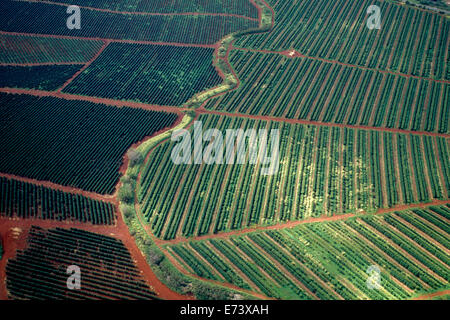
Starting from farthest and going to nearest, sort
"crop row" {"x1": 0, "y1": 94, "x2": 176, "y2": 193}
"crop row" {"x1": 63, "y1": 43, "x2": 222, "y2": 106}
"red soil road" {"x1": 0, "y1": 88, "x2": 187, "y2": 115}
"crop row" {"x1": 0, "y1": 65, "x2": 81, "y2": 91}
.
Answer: "crop row" {"x1": 0, "y1": 65, "x2": 81, "y2": 91}
"crop row" {"x1": 63, "y1": 43, "x2": 222, "y2": 106}
"red soil road" {"x1": 0, "y1": 88, "x2": 187, "y2": 115}
"crop row" {"x1": 0, "y1": 94, "x2": 176, "y2": 193}

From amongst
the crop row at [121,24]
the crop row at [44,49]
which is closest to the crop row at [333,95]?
the crop row at [121,24]

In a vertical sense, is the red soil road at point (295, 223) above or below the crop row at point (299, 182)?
below

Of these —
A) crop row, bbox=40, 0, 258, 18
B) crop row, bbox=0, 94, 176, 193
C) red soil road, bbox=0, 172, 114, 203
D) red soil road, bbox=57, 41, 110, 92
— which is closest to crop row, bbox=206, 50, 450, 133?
crop row, bbox=0, 94, 176, 193

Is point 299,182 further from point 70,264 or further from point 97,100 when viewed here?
point 97,100

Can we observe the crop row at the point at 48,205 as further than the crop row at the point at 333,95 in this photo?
No

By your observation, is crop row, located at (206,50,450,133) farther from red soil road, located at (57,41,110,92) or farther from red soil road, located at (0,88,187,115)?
red soil road, located at (57,41,110,92)

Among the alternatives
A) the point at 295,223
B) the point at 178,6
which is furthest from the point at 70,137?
the point at 178,6

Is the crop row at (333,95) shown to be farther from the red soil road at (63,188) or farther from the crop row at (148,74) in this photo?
the red soil road at (63,188)

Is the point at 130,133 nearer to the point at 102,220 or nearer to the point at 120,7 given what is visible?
the point at 102,220
